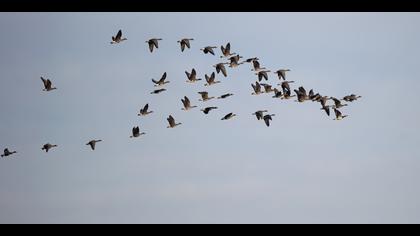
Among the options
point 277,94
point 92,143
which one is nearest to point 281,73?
point 277,94

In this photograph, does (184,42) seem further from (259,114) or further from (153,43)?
(259,114)

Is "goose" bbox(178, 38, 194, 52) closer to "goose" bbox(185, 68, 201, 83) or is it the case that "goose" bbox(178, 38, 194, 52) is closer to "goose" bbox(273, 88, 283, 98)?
"goose" bbox(185, 68, 201, 83)

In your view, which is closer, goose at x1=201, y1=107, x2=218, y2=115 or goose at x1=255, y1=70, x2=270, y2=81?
goose at x1=255, y1=70, x2=270, y2=81

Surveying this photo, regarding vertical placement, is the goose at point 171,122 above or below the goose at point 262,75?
below

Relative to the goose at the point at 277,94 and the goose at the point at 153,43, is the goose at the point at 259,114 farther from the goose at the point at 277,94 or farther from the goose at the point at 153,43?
the goose at the point at 153,43

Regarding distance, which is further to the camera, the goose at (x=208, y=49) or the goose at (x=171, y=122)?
the goose at (x=171, y=122)

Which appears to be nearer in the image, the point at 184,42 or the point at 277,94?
the point at 184,42

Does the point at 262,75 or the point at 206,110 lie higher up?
the point at 262,75

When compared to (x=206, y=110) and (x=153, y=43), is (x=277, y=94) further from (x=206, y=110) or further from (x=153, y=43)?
(x=153, y=43)

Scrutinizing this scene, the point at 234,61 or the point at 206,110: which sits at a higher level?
the point at 234,61
